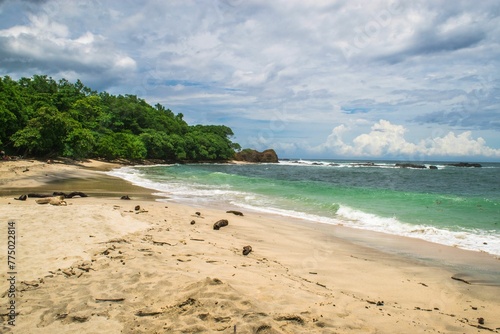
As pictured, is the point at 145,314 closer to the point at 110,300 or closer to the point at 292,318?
the point at 110,300

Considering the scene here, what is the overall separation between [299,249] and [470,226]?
728 cm

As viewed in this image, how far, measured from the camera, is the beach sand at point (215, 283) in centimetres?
340

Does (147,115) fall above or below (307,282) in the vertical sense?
above

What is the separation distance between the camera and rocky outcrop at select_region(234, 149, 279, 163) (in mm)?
102250

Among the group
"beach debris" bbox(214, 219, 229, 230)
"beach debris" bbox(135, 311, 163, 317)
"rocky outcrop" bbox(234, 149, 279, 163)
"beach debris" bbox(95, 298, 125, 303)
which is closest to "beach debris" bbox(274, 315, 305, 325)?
"beach debris" bbox(135, 311, 163, 317)

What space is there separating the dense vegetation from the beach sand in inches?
1153

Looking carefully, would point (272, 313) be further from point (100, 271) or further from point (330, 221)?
point (330, 221)

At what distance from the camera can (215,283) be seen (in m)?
4.00

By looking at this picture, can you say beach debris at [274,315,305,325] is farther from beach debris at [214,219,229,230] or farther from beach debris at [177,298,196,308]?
beach debris at [214,219,229,230]

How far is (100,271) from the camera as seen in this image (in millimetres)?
4637

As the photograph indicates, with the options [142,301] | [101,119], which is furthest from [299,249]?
[101,119]

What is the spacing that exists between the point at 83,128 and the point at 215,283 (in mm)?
44134

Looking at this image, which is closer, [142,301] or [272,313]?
[272,313]

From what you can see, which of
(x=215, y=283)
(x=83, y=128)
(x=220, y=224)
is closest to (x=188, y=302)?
(x=215, y=283)
